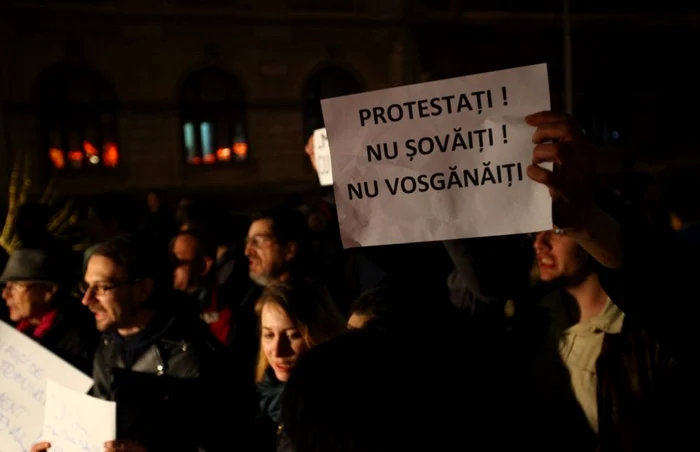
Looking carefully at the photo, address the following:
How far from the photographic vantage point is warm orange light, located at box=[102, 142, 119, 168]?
1393cm

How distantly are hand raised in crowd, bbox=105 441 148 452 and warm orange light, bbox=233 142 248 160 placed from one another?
12.9 metres

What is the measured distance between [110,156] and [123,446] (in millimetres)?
12805

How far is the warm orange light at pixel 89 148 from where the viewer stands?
13859 mm

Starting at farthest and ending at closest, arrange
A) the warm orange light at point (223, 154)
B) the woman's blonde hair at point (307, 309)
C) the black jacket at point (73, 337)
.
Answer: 1. the warm orange light at point (223, 154)
2. the black jacket at point (73, 337)
3. the woman's blonde hair at point (307, 309)

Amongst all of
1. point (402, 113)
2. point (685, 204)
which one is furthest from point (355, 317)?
point (685, 204)

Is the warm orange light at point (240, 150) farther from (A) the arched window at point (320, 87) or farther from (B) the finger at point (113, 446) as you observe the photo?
(B) the finger at point (113, 446)

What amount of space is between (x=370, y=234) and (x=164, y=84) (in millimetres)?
13236

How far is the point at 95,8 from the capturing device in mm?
13461

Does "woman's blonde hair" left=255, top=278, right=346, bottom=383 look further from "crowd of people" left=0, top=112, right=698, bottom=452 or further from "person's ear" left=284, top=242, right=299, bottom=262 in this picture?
"person's ear" left=284, top=242, right=299, bottom=262

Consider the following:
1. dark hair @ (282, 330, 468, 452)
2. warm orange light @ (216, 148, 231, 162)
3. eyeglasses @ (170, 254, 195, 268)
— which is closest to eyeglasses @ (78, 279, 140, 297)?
eyeglasses @ (170, 254, 195, 268)

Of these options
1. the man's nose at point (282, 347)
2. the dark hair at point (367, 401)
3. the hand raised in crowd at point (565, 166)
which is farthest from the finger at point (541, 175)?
the man's nose at point (282, 347)

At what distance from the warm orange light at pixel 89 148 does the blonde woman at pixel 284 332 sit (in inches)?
495

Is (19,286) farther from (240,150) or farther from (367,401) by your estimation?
(240,150)

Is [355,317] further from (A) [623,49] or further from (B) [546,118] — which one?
(A) [623,49]
